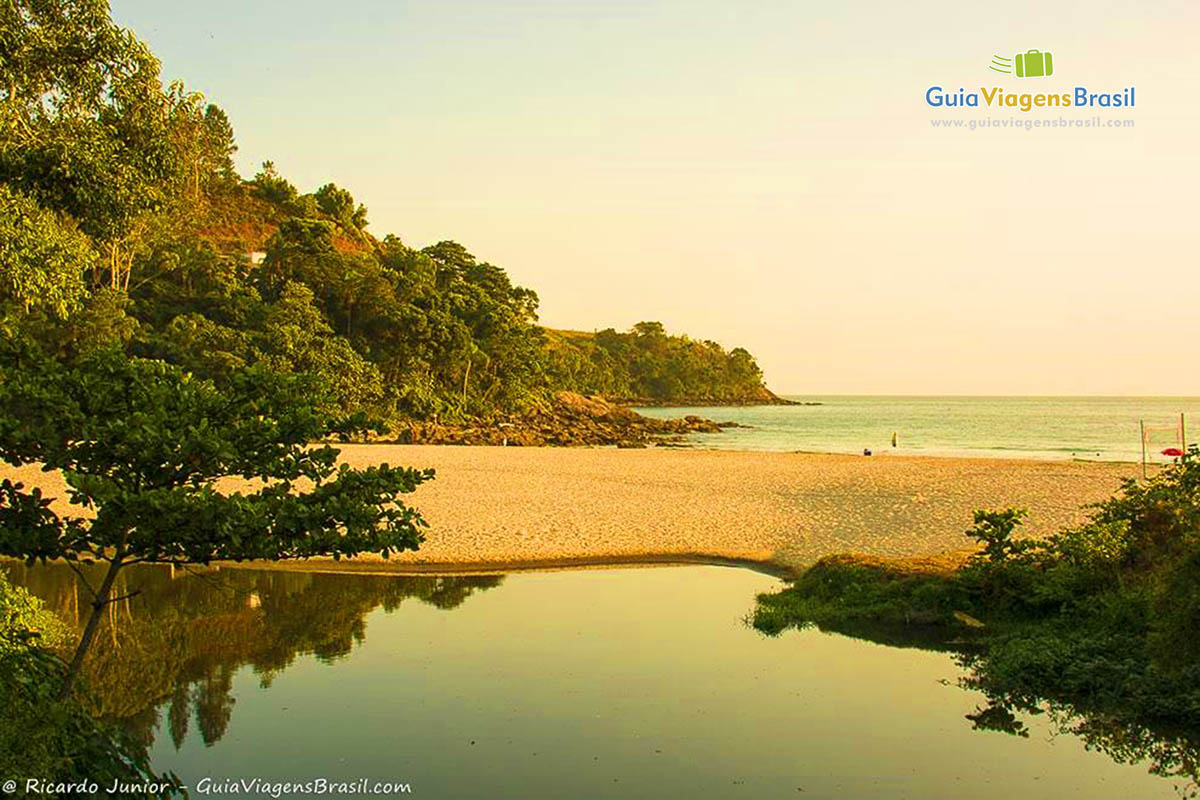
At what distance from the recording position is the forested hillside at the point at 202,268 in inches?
469

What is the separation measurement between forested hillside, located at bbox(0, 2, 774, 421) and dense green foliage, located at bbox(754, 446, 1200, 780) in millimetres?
8937

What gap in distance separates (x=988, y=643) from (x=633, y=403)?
473 feet

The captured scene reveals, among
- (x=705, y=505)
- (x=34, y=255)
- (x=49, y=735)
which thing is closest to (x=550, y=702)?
(x=49, y=735)

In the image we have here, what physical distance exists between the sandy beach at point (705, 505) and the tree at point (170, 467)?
44.9 feet

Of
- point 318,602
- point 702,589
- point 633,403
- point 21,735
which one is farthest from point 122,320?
point 633,403

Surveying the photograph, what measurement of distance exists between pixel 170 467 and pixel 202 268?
6077 centimetres

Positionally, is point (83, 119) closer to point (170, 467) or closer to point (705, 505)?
point (170, 467)

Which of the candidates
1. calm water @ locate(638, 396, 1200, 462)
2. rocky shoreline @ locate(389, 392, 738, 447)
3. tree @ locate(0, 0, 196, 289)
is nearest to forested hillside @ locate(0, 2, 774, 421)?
tree @ locate(0, 0, 196, 289)

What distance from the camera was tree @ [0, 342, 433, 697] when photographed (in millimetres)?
5895

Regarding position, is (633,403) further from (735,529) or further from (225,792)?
(225,792)

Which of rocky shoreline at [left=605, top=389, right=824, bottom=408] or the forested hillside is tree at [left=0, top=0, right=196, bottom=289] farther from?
rocky shoreline at [left=605, top=389, right=824, bottom=408]

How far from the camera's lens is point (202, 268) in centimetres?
6150

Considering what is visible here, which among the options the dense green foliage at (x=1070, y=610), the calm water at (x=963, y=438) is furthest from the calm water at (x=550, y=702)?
the calm water at (x=963, y=438)

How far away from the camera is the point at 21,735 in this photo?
226 inches
